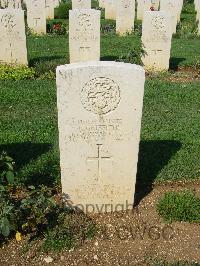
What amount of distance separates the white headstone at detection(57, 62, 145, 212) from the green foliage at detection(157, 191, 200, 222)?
17.3 inches

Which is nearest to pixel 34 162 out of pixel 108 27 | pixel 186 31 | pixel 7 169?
pixel 7 169

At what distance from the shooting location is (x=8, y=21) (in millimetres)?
11117

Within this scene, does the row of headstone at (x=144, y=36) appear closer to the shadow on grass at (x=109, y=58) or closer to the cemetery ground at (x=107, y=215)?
the shadow on grass at (x=109, y=58)

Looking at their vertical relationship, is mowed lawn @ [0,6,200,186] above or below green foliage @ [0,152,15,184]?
below

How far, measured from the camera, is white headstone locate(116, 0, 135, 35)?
1798cm

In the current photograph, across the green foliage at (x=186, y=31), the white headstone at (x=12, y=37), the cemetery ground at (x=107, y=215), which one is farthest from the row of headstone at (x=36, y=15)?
the cemetery ground at (x=107, y=215)

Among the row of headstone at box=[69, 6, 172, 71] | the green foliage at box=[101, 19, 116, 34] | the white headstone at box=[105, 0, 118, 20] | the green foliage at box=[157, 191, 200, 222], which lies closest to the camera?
the green foliage at box=[157, 191, 200, 222]

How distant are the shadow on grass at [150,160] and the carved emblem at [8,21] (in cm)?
613

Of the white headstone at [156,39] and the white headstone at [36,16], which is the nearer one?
the white headstone at [156,39]

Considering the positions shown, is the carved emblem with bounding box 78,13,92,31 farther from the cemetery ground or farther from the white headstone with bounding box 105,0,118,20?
the white headstone with bounding box 105,0,118,20

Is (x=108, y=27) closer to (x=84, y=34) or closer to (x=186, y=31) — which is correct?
(x=186, y=31)

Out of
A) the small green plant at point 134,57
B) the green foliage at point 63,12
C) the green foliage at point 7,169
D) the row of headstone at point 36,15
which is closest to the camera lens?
the green foliage at point 7,169

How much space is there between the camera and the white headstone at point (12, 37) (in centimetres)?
1109

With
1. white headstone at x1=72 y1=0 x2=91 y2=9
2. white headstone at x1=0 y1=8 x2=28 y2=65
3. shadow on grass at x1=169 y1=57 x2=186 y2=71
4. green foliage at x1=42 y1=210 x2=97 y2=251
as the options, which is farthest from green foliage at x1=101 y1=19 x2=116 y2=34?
green foliage at x1=42 y1=210 x2=97 y2=251
